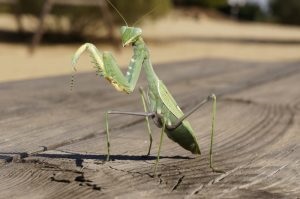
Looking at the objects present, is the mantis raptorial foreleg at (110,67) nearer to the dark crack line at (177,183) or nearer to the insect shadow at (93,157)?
the insect shadow at (93,157)

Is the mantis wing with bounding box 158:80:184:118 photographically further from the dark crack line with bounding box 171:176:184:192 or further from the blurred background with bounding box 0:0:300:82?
the blurred background with bounding box 0:0:300:82

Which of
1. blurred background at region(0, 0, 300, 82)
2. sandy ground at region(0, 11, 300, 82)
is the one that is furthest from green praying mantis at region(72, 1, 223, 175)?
blurred background at region(0, 0, 300, 82)

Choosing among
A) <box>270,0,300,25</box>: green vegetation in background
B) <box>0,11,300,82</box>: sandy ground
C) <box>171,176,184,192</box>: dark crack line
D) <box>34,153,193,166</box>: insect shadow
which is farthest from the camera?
<box>270,0,300,25</box>: green vegetation in background

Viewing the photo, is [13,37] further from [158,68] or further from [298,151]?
[298,151]

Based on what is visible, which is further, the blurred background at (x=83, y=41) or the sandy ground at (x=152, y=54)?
the blurred background at (x=83, y=41)

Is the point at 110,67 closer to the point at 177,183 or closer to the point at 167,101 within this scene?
the point at 167,101

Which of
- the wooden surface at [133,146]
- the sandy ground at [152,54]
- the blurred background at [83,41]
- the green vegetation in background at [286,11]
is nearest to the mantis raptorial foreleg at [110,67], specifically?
the wooden surface at [133,146]

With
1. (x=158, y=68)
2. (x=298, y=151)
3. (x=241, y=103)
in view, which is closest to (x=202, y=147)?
(x=298, y=151)
